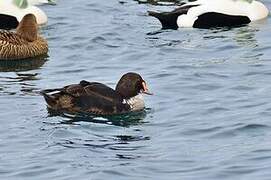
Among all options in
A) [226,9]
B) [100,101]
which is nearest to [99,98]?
[100,101]

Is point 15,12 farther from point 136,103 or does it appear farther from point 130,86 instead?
point 136,103

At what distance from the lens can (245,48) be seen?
56.7 feet

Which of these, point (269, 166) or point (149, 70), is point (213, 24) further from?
→ point (269, 166)

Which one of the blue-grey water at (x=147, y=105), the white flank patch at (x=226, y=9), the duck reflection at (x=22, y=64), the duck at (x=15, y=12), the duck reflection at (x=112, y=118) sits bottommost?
the duck reflection at (x=22, y=64)

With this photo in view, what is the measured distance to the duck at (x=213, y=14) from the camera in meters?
19.1

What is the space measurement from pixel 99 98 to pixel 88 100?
0.46 feet

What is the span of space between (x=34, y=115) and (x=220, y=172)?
3.13 m

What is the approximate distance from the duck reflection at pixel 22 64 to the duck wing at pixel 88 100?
2906 mm

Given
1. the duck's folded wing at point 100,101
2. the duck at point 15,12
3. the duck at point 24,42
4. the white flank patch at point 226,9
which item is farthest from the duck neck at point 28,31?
the duck's folded wing at point 100,101

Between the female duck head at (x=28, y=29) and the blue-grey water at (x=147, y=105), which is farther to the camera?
the female duck head at (x=28, y=29)

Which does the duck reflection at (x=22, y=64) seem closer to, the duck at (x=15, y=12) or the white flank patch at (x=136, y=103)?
the duck at (x=15, y=12)

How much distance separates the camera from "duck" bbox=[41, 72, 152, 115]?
13953mm

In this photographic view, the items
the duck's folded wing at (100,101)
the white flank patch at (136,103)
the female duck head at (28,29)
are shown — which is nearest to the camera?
the duck's folded wing at (100,101)

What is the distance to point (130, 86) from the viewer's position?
46.5 ft
